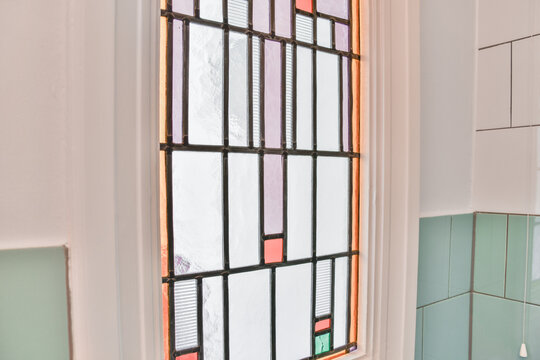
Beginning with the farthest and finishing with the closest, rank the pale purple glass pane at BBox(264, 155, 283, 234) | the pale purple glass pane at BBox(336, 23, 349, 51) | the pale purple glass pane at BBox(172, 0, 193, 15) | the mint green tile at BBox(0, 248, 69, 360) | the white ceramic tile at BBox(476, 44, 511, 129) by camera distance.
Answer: the white ceramic tile at BBox(476, 44, 511, 129) → the pale purple glass pane at BBox(336, 23, 349, 51) → the pale purple glass pane at BBox(264, 155, 283, 234) → the pale purple glass pane at BBox(172, 0, 193, 15) → the mint green tile at BBox(0, 248, 69, 360)

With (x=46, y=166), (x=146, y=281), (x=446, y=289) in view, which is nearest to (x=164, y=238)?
(x=146, y=281)

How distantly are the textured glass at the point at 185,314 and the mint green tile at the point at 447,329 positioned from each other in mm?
642

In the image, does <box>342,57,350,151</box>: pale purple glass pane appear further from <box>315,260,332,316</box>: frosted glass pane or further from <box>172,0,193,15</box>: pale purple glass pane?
<box>172,0,193,15</box>: pale purple glass pane

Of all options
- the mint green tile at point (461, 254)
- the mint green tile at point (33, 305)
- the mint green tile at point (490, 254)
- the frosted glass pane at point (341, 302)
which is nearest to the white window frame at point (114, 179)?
the mint green tile at point (33, 305)

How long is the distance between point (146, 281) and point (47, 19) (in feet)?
1.35

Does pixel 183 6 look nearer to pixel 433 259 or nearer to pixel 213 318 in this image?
pixel 213 318

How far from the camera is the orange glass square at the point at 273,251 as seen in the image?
0.75m

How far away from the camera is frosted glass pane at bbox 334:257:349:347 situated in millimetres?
858

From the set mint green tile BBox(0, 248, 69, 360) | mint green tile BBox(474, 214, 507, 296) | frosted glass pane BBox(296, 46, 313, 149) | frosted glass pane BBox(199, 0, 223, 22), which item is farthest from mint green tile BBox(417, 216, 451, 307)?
mint green tile BBox(0, 248, 69, 360)

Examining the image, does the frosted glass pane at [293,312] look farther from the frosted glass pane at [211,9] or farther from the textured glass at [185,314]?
the frosted glass pane at [211,9]

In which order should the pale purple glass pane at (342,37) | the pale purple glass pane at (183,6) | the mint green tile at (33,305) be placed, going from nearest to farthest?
the mint green tile at (33,305) < the pale purple glass pane at (183,6) < the pale purple glass pane at (342,37)

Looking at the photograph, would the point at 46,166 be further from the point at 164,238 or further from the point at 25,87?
the point at 164,238

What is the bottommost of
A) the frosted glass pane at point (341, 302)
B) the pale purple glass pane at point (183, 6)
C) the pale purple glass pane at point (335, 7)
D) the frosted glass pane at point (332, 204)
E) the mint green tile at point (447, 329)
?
the mint green tile at point (447, 329)

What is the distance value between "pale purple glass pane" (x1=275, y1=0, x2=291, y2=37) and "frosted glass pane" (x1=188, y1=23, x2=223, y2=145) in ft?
0.50
